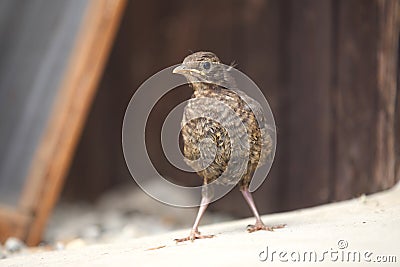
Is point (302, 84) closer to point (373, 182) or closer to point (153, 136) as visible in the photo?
point (373, 182)

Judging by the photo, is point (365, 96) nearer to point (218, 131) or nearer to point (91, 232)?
point (218, 131)

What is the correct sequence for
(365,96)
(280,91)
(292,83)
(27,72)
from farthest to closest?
(280,91) < (292,83) < (27,72) < (365,96)

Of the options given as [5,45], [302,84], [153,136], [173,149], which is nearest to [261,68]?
[302,84]

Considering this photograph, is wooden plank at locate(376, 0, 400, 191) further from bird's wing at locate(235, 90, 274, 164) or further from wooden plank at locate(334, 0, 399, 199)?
bird's wing at locate(235, 90, 274, 164)

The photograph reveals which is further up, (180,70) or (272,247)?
(180,70)

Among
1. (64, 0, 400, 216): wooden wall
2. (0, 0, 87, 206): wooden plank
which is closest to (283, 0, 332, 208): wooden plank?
(64, 0, 400, 216): wooden wall

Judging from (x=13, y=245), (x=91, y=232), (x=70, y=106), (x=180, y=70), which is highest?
(x=180, y=70)

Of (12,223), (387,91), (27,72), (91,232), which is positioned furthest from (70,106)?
(387,91)
